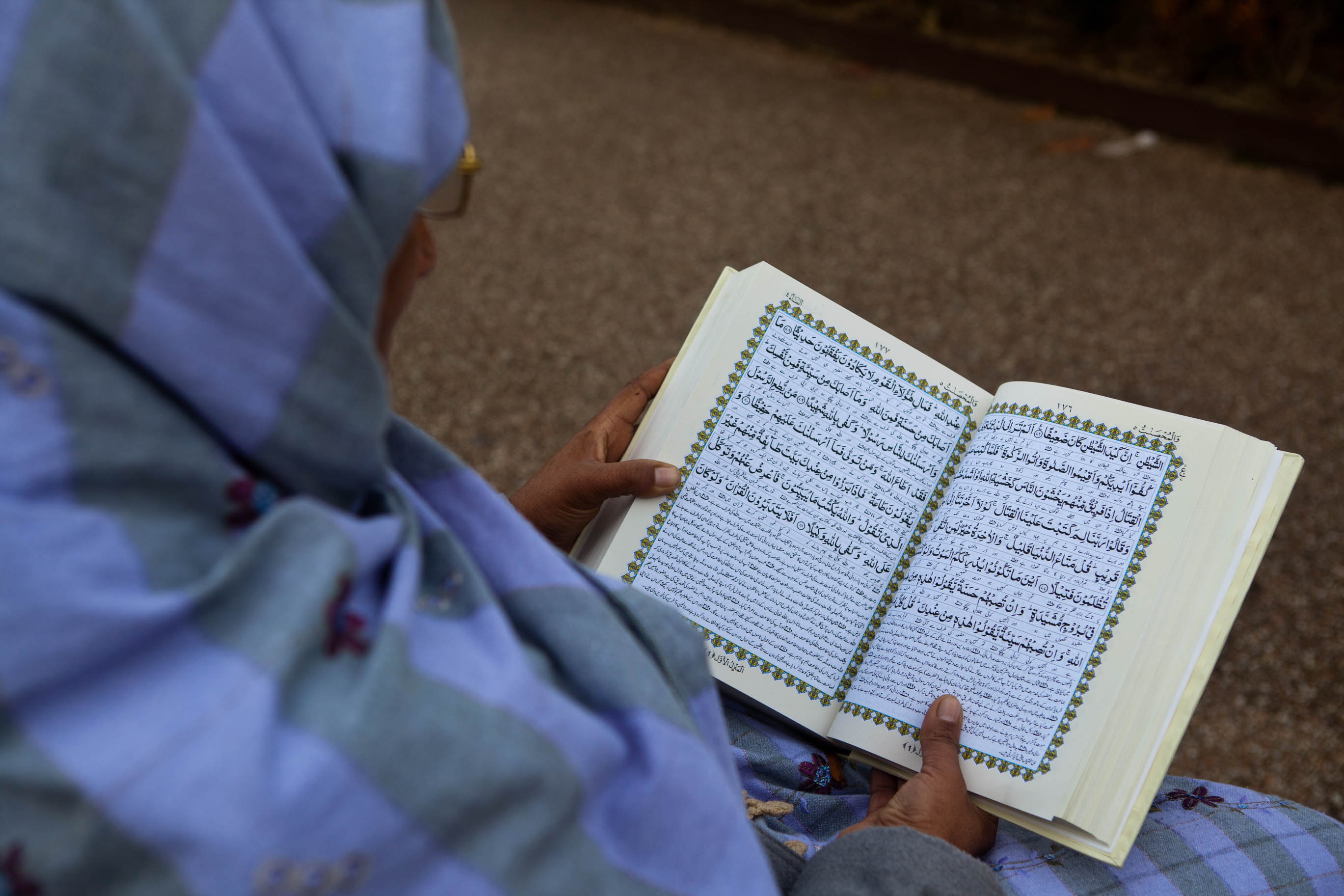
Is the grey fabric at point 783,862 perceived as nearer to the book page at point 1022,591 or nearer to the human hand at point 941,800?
the human hand at point 941,800

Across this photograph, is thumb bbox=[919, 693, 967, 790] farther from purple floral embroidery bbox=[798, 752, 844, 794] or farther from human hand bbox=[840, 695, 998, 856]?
purple floral embroidery bbox=[798, 752, 844, 794]

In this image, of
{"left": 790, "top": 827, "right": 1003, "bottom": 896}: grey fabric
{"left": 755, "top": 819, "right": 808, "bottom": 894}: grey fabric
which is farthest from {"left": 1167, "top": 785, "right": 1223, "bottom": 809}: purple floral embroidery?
{"left": 755, "top": 819, "right": 808, "bottom": 894}: grey fabric

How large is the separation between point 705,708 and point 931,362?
53cm

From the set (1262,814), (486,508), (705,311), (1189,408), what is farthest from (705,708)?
(1189,408)

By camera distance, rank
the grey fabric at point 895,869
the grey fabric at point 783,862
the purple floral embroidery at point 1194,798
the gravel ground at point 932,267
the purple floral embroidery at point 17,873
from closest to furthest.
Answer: the purple floral embroidery at point 17,873 < the grey fabric at point 895,869 < the grey fabric at point 783,862 < the purple floral embroidery at point 1194,798 < the gravel ground at point 932,267

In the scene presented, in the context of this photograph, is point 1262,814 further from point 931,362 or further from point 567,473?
point 567,473

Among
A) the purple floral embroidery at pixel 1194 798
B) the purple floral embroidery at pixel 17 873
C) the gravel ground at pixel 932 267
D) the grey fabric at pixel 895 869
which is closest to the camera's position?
the purple floral embroidery at pixel 17 873

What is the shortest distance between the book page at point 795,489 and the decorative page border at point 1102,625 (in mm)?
90

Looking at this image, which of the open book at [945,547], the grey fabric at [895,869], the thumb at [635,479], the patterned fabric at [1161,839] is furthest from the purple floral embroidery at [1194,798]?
the thumb at [635,479]

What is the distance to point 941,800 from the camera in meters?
0.92

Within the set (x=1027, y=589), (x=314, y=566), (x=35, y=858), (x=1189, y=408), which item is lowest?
(x=35, y=858)

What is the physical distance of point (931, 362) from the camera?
1.10 metres

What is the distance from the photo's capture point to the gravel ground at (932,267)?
2018 mm

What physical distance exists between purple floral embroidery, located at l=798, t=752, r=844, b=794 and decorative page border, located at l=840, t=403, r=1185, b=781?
8 centimetres
